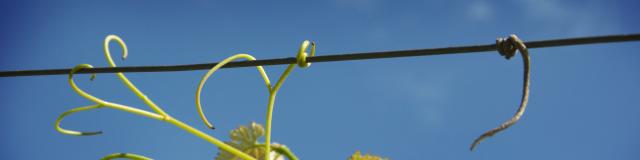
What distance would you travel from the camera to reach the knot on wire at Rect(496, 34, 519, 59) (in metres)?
0.62

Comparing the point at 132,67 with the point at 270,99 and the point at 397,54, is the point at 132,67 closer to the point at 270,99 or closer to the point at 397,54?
the point at 270,99

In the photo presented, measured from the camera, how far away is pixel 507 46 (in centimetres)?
62

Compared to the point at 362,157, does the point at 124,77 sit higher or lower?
higher

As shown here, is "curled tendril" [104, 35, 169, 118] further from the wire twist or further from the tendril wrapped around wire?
the wire twist

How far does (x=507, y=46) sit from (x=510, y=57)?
12 millimetres

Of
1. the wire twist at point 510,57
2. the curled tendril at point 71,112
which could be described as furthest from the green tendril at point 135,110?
the wire twist at point 510,57

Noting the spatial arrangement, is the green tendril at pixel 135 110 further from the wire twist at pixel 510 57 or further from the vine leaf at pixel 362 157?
the wire twist at pixel 510 57

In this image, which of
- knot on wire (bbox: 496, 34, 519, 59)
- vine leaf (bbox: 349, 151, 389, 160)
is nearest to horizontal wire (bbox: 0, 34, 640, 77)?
knot on wire (bbox: 496, 34, 519, 59)

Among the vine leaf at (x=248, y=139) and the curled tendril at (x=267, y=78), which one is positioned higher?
the curled tendril at (x=267, y=78)

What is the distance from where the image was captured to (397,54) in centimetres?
66

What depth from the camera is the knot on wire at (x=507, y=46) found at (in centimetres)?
62

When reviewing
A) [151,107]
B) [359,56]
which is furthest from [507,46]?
[151,107]

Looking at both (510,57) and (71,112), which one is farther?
(71,112)

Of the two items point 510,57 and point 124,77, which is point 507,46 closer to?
point 510,57
